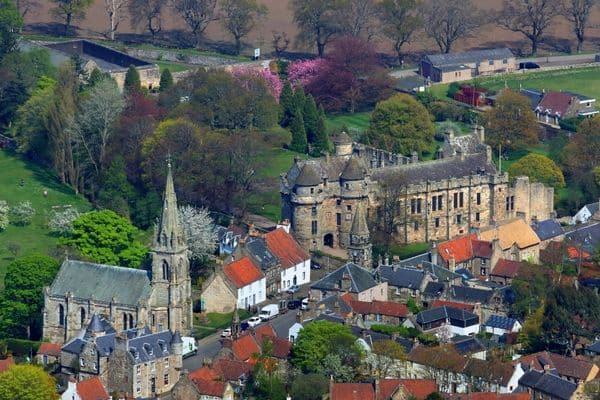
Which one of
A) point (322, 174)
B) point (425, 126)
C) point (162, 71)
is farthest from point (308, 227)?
point (162, 71)

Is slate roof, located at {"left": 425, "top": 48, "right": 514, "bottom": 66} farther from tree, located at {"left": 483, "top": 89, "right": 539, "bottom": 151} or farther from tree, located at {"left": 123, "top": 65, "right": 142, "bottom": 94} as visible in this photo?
tree, located at {"left": 123, "top": 65, "right": 142, "bottom": 94}

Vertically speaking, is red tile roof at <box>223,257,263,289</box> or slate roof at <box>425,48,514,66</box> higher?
slate roof at <box>425,48,514,66</box>

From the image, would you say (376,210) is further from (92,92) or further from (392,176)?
(92,92)

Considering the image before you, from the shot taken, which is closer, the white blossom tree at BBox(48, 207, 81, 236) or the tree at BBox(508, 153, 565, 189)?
the white blossom tree at BBox(48, 207, 81, 236)

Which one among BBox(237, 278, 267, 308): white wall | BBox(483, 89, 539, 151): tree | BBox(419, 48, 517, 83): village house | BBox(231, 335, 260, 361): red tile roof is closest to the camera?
BBox(231, 335, 260, 361): red tile roof

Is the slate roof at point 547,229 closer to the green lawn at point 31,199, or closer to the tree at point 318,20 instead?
the green lawn at point 31,199

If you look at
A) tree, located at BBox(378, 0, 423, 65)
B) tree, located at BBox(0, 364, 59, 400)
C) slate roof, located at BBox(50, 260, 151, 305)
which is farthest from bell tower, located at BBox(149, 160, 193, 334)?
tree, located at BBox(378, 0, 423, 65)

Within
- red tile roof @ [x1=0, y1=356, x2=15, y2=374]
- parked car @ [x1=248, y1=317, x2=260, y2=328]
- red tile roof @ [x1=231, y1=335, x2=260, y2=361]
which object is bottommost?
parked car @ [x1=248, y1=317, x2=260, y2=328]

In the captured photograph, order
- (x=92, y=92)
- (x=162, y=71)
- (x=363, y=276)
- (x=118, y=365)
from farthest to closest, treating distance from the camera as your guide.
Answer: (x=162, y=71)
(x=92, y=92)
(x=363, y=276)
(x=118, y=365)
